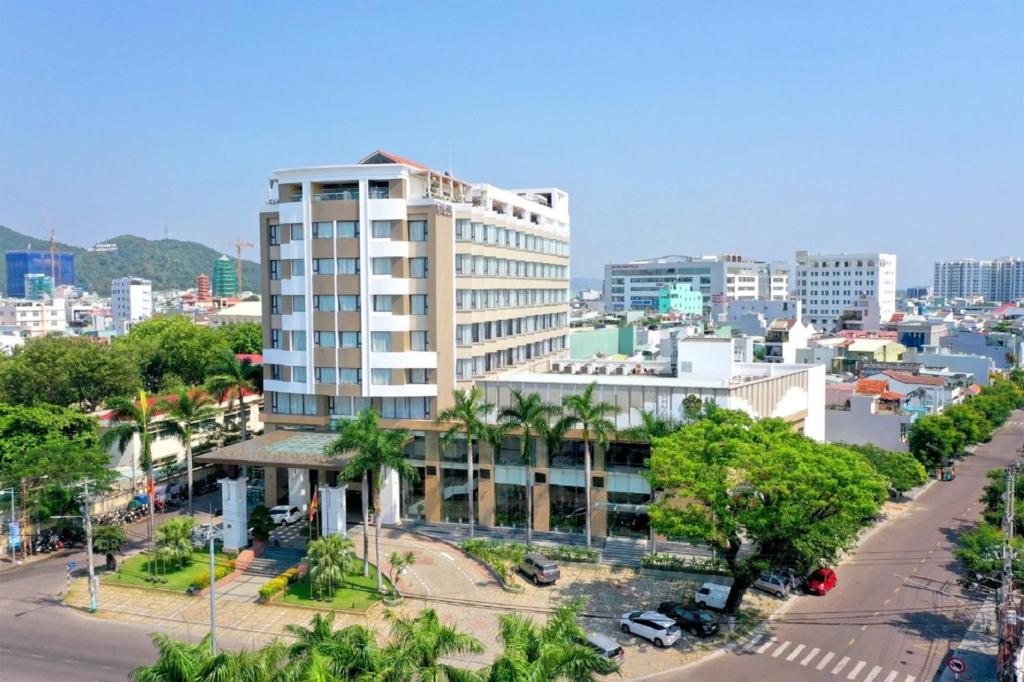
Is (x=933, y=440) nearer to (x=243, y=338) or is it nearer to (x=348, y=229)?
(x=348, y=229)

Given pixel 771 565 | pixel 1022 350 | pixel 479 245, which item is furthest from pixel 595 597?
pixel 1022 350

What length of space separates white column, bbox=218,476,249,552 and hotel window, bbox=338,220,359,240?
56.9ft

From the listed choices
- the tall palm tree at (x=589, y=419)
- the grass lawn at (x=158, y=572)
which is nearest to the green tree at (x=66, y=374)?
the grass lawn at (x=158, y=572)

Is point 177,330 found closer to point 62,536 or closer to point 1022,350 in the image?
point 62,536

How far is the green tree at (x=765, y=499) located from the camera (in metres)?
34.5

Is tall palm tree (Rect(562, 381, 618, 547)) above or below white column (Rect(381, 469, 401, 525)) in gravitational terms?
above

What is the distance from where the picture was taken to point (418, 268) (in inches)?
2108

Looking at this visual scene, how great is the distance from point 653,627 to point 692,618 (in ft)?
7.39

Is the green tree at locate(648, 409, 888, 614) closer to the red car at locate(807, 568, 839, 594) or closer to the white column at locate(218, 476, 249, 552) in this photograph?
the red car at locate(807, 568, 839, 594)

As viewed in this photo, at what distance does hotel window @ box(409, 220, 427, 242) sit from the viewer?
53031 millimetres

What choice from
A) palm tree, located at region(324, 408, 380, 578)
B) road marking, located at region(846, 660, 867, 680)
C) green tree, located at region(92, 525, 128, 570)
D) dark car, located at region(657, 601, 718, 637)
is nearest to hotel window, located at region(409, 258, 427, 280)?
palm tree, located at region(324, 408, 380, 578)

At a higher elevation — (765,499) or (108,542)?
(765,499)

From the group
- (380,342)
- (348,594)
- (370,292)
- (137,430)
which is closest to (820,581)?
(348,594)

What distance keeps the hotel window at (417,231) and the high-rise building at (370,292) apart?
2.7 inches
